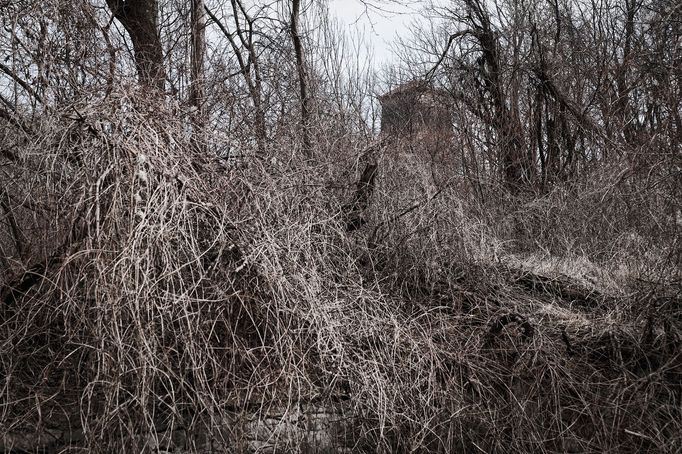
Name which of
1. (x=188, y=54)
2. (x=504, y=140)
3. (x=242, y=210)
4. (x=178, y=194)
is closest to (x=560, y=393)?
(x=242, y=210)

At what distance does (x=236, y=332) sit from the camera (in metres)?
3.84

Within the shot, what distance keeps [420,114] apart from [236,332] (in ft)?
21.7

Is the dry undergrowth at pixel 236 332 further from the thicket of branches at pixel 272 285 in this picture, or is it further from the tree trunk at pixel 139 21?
the tree trunk at pixel 139 21

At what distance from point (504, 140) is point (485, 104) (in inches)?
35.0

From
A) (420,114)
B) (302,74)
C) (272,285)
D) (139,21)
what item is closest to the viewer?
(272,285)

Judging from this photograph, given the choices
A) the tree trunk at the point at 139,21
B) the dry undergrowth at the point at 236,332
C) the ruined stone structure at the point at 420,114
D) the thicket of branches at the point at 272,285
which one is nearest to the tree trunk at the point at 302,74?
the thicket of branches at the point at 272,285

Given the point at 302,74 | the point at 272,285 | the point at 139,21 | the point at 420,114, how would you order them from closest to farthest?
the point at 272,285 → the point at 139,21 → the point at 302,74 → the point at 420,114

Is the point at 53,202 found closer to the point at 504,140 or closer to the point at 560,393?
the point at 560,393

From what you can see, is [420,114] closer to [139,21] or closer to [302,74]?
[302,74]

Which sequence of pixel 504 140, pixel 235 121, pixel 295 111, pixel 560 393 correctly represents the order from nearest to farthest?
1. pixel 560 393
2. pixel 235 121
3. pixel 295 111
4. pixel 504 140

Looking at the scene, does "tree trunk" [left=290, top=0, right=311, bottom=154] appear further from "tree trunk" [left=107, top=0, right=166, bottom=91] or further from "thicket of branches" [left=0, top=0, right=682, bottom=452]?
"tree trunk" [left=107, top=0, right=166, bottom=91]

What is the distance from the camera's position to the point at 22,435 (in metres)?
3.56

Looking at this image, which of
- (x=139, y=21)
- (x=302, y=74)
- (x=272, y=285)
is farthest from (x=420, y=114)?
(x=272, y=285)

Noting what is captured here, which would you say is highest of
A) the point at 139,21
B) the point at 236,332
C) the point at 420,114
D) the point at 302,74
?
the point at 139,21
